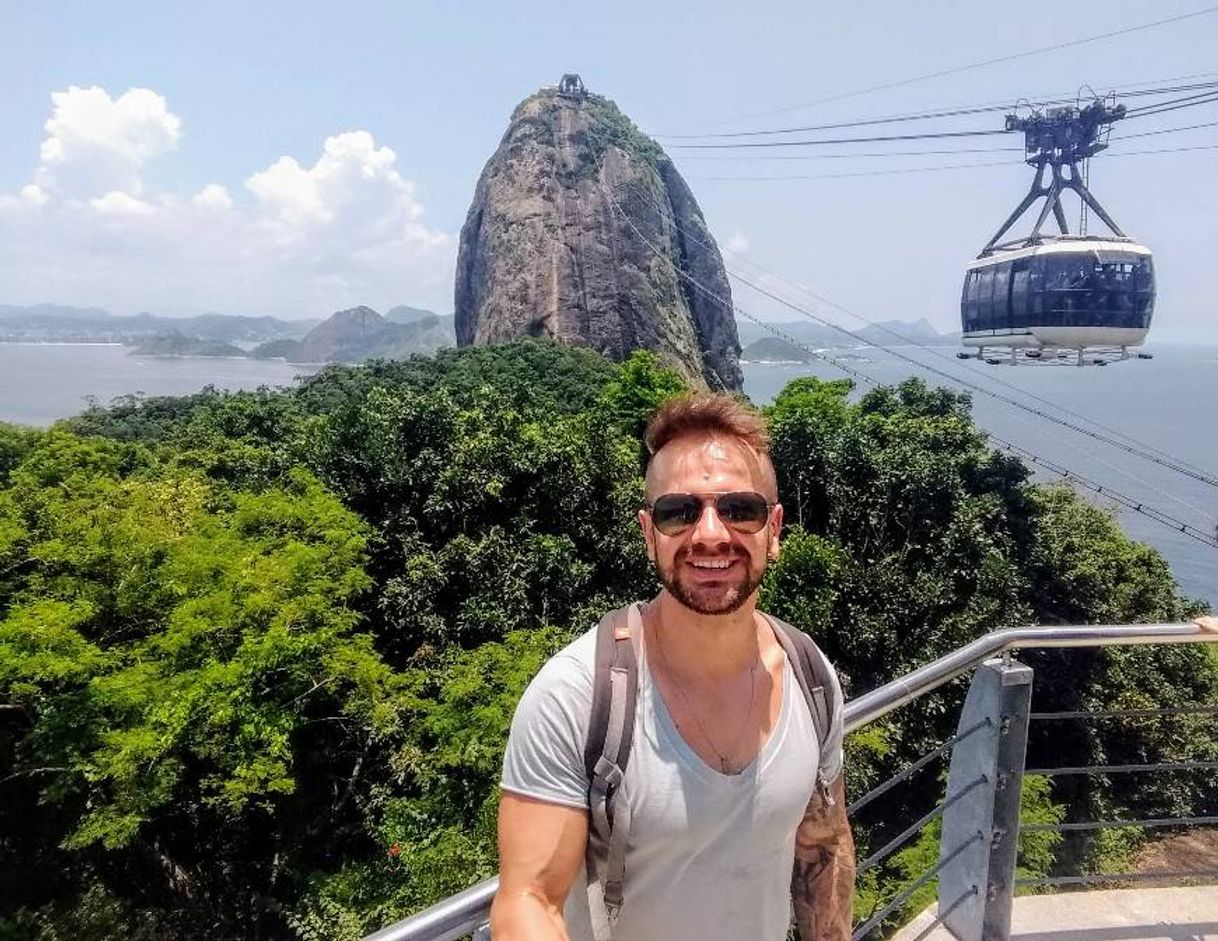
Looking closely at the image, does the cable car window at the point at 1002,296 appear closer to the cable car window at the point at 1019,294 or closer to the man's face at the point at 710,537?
the cable car window at the point at 1019,294

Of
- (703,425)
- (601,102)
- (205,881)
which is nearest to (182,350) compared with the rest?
(601,102)

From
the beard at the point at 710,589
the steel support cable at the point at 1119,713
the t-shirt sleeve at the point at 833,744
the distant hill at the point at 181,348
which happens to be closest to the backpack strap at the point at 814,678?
the t-shirt sleeve at the point at 833,744

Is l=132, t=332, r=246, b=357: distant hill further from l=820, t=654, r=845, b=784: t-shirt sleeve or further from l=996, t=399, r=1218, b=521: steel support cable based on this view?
l=820, t=654, r=845, b=784: t-shirt sleeve

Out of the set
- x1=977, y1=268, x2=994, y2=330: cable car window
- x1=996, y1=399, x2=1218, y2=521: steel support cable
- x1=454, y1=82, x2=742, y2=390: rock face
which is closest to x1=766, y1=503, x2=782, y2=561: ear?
x1=977, y1=268, x2=994, y2=330: cable car window

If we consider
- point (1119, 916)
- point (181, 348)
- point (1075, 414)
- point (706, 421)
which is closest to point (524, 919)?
point (706, 421)

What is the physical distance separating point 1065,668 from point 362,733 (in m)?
14.1

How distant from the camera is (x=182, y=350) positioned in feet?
638

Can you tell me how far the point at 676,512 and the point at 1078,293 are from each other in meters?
20.3

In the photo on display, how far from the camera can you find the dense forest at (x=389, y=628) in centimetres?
1124

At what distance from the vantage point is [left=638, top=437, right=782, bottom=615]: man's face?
149 cm

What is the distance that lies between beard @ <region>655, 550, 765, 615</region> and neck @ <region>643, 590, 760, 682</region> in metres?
0.02

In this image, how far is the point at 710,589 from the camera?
1.49m

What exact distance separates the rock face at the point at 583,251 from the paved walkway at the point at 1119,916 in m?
52.4

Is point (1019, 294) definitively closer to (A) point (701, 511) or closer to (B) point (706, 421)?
(B) point (706, 421)
